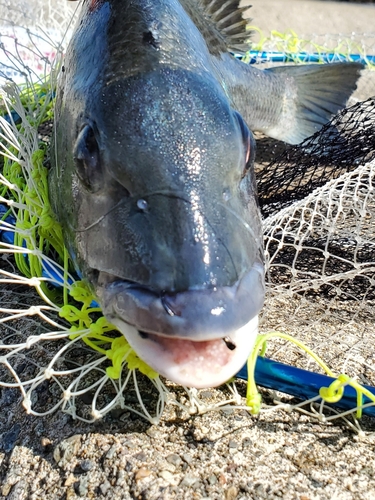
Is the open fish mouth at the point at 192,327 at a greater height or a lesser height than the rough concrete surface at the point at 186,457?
greater

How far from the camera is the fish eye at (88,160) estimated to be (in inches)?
59.9

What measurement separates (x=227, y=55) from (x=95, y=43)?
1.13 m

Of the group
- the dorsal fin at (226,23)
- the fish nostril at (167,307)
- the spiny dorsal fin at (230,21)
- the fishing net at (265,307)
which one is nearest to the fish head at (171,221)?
the fish nostril at (167,307)

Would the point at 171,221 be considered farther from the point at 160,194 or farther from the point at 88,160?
the point at 88,160

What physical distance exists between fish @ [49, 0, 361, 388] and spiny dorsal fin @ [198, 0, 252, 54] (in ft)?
3.92

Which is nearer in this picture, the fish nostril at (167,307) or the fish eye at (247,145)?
the fish nostril at (167,307)

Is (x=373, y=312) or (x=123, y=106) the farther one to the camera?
(x=373, y=312)

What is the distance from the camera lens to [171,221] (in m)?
1.35

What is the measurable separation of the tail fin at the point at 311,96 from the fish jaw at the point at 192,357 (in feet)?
7.11

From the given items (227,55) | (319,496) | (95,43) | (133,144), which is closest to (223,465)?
(319,496)

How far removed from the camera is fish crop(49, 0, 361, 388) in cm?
129

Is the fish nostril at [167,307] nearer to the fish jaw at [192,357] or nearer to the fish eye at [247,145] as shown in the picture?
the fish jaw at [192,357]

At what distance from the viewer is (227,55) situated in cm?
284

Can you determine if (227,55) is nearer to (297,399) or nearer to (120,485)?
(297,399)
